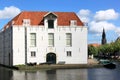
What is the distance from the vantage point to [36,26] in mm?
81250

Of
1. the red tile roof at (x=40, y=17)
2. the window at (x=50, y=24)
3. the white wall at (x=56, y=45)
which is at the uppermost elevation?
the red tile roof at (x=40, y=17)

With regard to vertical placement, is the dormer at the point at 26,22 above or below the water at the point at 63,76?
above

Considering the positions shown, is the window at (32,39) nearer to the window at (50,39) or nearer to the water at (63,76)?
the window at (50,39)

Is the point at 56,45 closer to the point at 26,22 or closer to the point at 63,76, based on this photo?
the point at 26,22

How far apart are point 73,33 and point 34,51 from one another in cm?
988

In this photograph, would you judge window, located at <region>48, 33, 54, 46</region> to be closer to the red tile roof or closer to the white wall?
the white wall

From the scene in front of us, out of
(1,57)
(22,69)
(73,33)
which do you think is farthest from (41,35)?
(1,57)

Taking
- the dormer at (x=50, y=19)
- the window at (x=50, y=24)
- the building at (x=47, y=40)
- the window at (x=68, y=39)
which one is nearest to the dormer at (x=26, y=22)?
the building at (x=47, y=40)

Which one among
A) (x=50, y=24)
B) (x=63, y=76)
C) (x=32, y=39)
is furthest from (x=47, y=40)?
(x=63, y=76)

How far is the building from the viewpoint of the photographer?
266 ft

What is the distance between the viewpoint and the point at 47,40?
81.8 m

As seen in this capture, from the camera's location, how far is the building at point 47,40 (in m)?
81.0

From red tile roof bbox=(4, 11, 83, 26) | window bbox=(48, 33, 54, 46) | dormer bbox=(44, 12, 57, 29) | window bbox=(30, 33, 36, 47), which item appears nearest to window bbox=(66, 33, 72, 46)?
red tile roof bbox=(4, 11, 83, 26)

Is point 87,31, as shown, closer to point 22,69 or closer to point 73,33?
point 73,33
